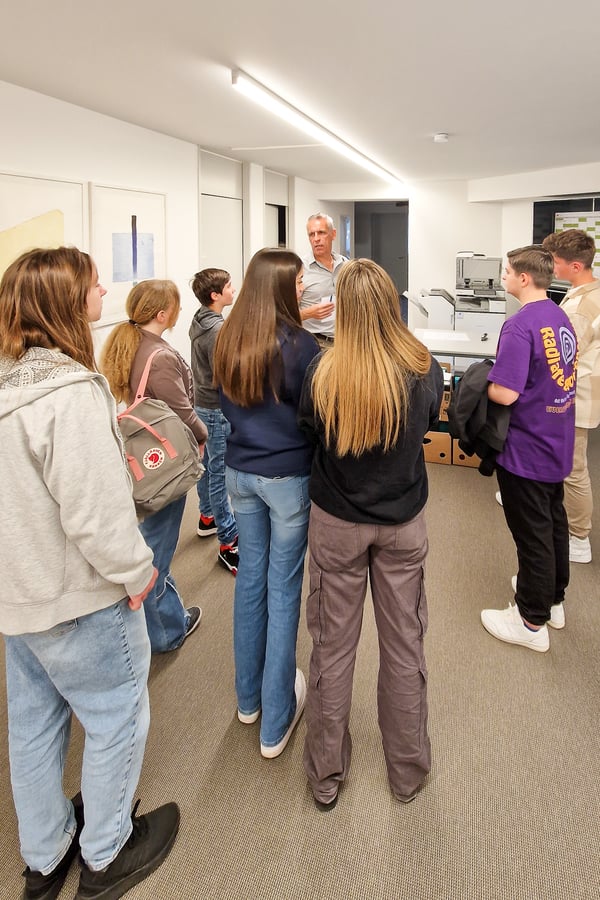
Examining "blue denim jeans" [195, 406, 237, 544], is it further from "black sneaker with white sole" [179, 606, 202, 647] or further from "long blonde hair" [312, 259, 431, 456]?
"long blonde hair" [312, 259, 431, 456]

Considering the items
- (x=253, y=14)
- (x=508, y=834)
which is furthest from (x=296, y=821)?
(x=253, y=14)

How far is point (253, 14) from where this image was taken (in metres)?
2.31

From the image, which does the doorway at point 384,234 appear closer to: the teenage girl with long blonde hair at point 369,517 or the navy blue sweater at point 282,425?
the navy blue sweater at point 282,425

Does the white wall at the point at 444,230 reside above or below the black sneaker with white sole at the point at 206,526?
above

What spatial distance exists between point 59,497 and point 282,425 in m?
0.70

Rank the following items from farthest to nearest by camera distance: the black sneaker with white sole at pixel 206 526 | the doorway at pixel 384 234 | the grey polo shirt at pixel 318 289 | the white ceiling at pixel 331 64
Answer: the doorway at pixel 384 234, the black sneaker with white sole at pixel 206 526, the grey polo shirt at pixel 318 289, the white ceiling at pixel 331 64

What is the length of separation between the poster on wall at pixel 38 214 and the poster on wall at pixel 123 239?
15 cm

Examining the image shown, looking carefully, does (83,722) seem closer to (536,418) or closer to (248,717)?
(248,717)

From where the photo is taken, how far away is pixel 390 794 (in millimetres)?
1712

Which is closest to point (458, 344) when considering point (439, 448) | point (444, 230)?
point (439, 448)

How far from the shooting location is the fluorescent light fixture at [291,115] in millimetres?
3175

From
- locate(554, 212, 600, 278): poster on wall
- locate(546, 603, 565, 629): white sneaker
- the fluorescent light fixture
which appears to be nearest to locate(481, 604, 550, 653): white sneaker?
locate(546, 603, 565, 629): white sneaker

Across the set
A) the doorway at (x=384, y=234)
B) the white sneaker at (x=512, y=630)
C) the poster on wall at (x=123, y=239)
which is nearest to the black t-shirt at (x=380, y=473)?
the white sneaker at (x=512, y=630)

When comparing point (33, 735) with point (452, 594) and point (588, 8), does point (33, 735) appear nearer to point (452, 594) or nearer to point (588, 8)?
point (452, 594)
